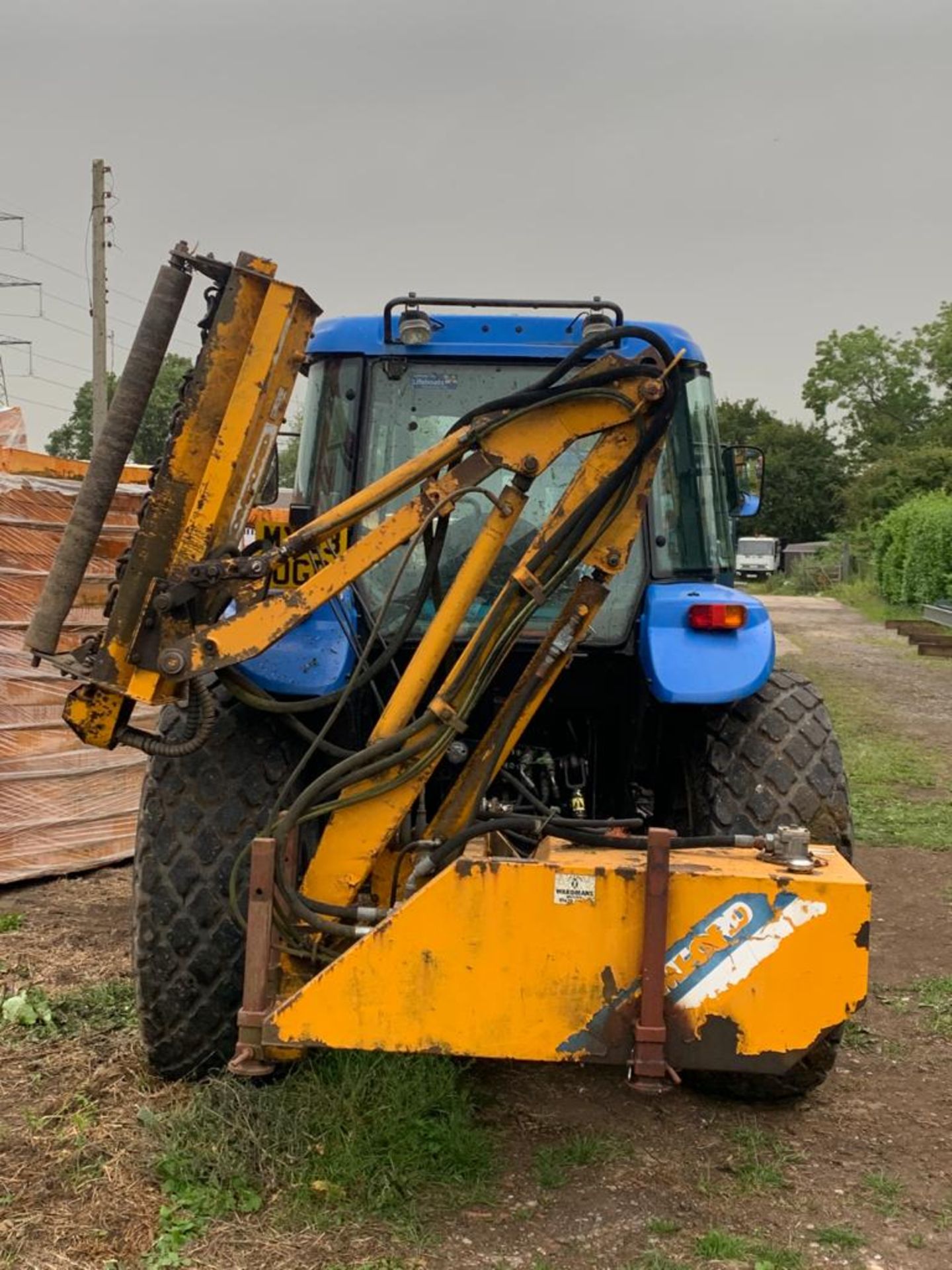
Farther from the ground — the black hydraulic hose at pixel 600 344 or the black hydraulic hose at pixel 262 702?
the black hydraulic hose at pixel 600 344

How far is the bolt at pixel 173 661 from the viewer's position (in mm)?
3027

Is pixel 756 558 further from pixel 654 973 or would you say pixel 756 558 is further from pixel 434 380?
pixel 654 973

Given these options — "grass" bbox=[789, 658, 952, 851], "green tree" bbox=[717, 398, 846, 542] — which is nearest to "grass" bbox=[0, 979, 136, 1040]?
"grass" bbox=[789, 658, 952, 851]

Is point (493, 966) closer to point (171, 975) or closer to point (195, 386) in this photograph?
point (171, 975)

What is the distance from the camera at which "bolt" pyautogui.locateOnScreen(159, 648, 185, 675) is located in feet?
9.93

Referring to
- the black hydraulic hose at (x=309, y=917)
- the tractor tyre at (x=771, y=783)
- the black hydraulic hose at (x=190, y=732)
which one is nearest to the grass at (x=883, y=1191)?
the tractor tyre at (x=771, y=783)

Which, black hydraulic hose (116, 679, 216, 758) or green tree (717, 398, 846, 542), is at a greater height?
green tree (717, 398, 846, 542)

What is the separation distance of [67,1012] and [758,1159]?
2.25 m

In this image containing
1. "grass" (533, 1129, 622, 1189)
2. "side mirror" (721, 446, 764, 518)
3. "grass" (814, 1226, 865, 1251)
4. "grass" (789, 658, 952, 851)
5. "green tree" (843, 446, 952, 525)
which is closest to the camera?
"grass" (814, 1226, 865, 1251)

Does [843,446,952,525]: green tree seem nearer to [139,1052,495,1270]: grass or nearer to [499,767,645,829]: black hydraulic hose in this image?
[499,767,645,829]: black hydraulic hose

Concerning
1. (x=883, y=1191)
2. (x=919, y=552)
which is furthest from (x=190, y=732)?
(x=919, y=552)

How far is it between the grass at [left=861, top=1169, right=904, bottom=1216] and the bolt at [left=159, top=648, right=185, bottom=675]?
6.99 feet

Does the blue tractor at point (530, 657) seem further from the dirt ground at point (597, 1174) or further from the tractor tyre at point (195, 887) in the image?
the dirt ground at point (597, 1174)

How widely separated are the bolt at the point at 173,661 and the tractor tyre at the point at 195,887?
27 cm
